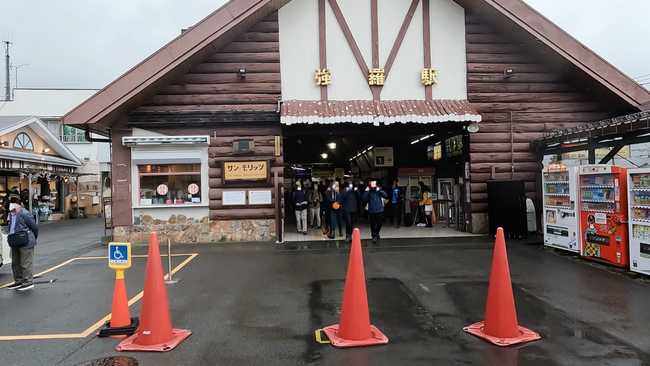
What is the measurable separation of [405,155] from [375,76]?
7.30 metres

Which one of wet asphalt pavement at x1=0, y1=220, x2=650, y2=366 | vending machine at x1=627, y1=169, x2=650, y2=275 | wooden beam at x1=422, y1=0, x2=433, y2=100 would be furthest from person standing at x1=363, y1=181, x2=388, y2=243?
vending machine at x1=627, y1=169, x2=650, y2=275

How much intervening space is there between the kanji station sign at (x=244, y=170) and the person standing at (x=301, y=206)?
4.66ft

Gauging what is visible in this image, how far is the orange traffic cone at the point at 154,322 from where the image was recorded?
5.13m

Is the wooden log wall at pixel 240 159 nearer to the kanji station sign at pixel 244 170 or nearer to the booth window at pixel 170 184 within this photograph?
the kanji station sign at pixel 244 170

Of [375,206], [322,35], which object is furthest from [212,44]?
[375,206]

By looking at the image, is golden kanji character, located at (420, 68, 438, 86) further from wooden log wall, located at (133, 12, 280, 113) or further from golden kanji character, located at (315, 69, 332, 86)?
wooden log wall, located at (133, 12, 280, 113)

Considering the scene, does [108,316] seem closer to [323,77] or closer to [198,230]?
[198,230]

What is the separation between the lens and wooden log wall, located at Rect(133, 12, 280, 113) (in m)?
13.0

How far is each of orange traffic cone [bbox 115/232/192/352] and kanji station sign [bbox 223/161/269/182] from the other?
7658mm

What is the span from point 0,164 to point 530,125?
21.5 metres

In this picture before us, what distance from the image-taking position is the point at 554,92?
13.8 m

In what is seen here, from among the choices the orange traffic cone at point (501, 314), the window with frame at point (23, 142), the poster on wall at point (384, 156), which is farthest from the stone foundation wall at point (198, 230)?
the window with frame at point (23, 142)

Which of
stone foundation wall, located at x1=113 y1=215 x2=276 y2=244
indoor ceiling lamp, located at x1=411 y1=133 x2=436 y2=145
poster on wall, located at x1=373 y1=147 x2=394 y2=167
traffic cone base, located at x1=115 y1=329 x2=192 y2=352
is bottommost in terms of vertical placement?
traffic cone base, located at x1=115 y1=329 x2=192 y2=352

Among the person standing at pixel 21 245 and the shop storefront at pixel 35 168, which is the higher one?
the shop storefront at pixel 35 168
